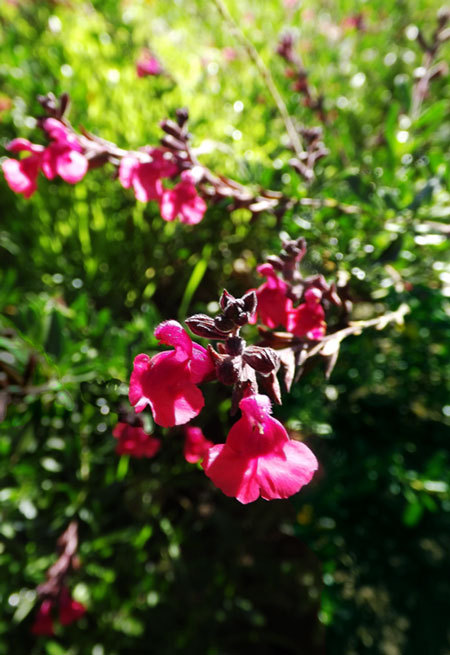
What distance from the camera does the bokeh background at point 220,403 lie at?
85cm

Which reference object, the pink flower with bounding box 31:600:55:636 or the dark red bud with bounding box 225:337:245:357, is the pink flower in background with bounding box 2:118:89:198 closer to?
the dark red bud with bounding box 225:337:245:357

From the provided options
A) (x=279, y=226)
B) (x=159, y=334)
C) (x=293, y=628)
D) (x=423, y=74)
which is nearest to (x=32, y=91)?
(x=279, y=226)

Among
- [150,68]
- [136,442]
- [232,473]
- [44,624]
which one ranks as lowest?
[44,624]

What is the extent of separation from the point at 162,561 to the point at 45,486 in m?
0.35

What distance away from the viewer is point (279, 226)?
33.6 inches

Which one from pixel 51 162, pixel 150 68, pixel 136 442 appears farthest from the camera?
pixel 150 68

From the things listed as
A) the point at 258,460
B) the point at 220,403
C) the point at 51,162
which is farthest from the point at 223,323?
the point at 220,403

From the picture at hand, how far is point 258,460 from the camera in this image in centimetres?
42

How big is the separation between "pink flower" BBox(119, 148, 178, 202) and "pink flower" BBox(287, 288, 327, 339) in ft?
0.89

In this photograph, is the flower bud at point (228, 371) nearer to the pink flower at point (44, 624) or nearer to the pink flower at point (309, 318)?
the pink flower at point (309, 318)

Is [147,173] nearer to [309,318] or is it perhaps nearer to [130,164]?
[130,164]

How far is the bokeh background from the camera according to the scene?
0.85 meters

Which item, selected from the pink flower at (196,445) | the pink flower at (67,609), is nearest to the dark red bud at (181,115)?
the pink flower at (196,445)

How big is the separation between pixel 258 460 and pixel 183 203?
1.36 ft
